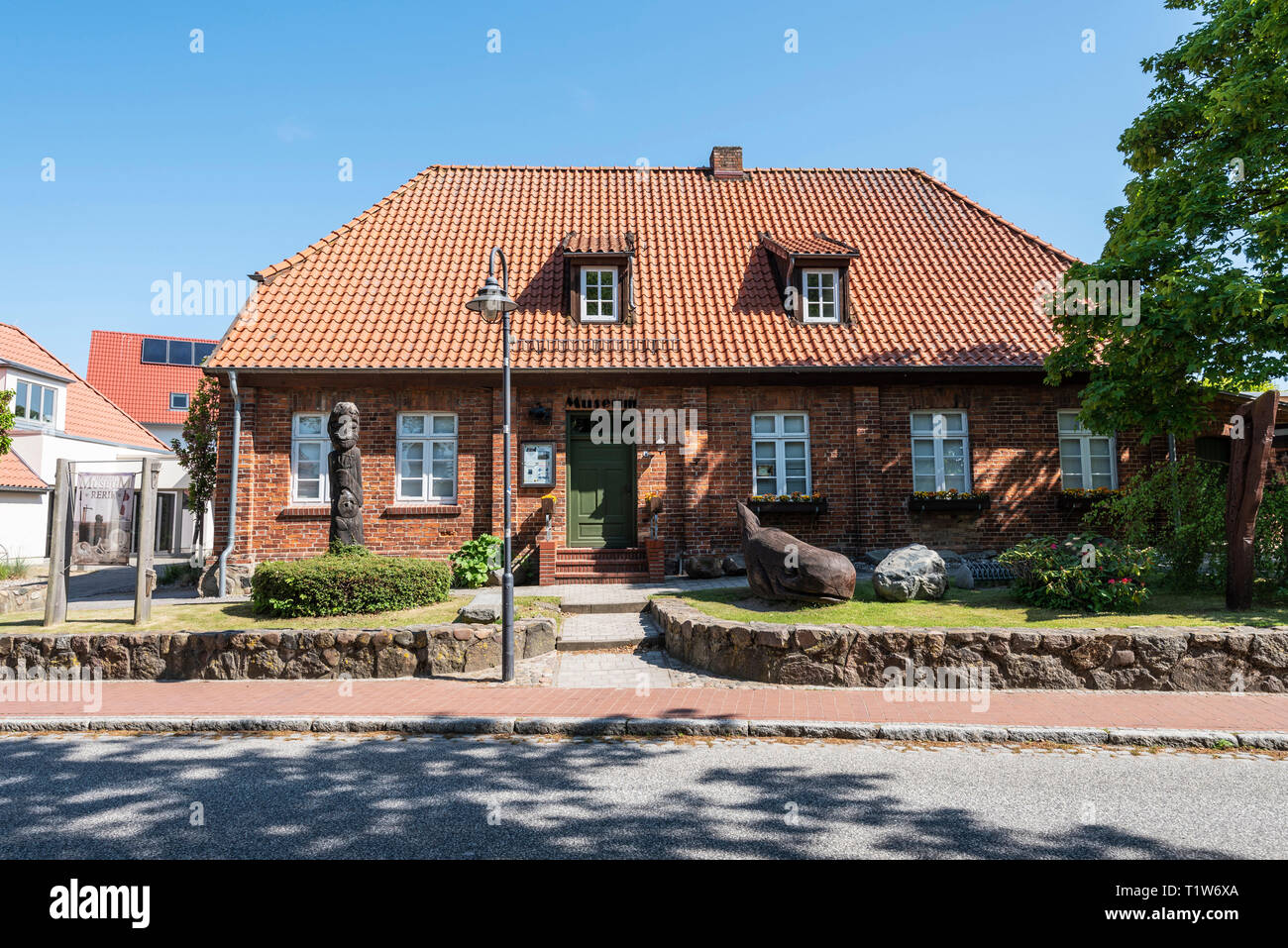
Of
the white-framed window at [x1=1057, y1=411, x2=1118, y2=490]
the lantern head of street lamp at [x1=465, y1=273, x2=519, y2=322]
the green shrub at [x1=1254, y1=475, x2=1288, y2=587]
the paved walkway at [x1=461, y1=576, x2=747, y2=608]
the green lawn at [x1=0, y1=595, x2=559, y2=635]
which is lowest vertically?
the green lawn at [x1=0, y1=595, x2=559, y2=635]

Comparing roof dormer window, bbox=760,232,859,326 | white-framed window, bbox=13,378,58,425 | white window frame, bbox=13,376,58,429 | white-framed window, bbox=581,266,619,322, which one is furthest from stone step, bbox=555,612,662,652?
white-framed window, bbox=13,378,58,425

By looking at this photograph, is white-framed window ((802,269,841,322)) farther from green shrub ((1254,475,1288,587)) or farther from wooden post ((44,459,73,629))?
wooden post ((44,459,73,629))

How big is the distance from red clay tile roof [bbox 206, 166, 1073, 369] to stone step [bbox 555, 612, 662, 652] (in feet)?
16.8

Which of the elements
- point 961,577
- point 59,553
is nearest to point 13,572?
point 59,553

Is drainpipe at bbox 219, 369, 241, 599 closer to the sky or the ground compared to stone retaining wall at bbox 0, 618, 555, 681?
closer to the sky

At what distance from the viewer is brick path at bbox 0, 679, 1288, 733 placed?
21.2ft

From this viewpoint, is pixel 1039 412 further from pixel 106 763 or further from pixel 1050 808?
pixel 106 763

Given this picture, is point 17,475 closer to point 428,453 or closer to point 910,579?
point 428,453

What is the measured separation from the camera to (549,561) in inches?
512

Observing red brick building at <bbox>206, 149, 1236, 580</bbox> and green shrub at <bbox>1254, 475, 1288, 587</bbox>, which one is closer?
green shrub at <bbox>1254, 475, 1288, 587</bbox>

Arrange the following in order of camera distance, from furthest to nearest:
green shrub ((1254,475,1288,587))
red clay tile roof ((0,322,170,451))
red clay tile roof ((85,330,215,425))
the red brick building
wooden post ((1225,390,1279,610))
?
red clay tile roof ((85,330,215,425)), red clay tile roof ((0,322,170,451)), the red brick building, green shrub ((1254,475,1288,587)), wooden post ((1225,390,1279,610))

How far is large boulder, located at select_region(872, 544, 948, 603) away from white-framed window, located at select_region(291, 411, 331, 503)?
400 inches

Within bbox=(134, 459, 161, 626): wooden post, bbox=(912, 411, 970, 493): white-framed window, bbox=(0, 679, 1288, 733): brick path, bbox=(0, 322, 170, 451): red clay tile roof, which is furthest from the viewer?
bbox=(0, 322, 170, 451): red clay tile roof

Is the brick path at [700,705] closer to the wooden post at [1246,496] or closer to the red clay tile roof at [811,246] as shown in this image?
the wooden post at [1246,496]
